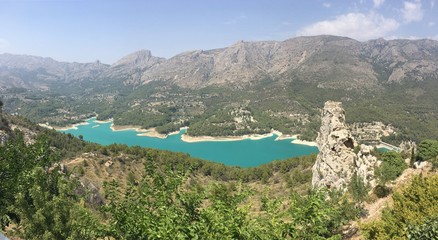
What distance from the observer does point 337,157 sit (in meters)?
48.0

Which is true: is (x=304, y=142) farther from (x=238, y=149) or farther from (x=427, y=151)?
(x=427, y=151)

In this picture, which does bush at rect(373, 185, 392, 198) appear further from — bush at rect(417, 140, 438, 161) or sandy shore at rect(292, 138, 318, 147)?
sandy shore at rect(292, 138, 318, 147)

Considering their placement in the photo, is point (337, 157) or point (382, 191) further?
point (337, 157)

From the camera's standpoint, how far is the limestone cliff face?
45.7m

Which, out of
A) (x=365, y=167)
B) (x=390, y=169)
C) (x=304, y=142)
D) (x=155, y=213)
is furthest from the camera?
(x=304, y=142)

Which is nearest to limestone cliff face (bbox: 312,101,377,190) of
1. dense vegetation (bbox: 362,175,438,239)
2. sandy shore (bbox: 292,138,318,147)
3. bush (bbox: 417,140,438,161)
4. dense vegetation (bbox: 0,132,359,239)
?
bush (bbox: 417,140,438,161)

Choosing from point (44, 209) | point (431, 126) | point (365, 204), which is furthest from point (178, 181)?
point (431, 126)

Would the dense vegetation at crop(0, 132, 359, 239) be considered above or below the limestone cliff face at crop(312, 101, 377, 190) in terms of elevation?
above

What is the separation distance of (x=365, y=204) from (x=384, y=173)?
22.0ft

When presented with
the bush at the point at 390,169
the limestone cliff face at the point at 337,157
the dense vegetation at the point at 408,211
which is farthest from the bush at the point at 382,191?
the dense vegetation at the point at 408,211

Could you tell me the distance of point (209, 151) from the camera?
17000 cm

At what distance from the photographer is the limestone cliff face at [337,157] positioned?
45.7 m

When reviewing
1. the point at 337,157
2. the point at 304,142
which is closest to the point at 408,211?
the point at 337,157

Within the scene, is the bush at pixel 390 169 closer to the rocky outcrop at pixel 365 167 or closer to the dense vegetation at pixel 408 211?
the rocky outcrop at pixel 365 167
